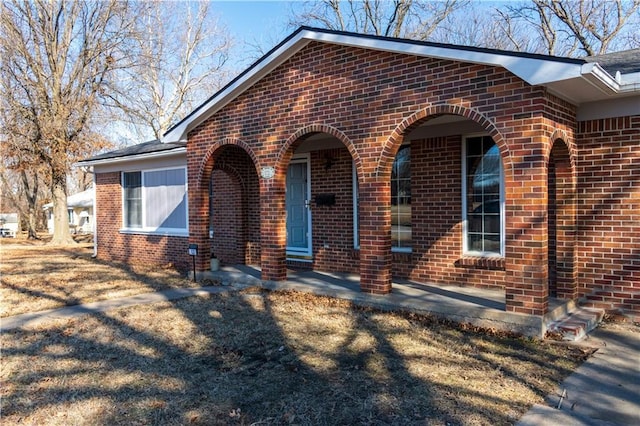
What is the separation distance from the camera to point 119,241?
1366 centimetres

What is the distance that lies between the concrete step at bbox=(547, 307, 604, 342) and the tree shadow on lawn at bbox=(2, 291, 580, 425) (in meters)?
1.42

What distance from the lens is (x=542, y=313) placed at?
5516 mm

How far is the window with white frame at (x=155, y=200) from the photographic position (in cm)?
1204

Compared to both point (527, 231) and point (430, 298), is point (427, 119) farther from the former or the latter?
point (430, 298)

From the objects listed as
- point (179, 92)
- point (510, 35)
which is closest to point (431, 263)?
point (510, 35)

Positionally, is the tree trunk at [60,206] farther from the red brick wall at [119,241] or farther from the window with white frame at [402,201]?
the window with white frame at [402,201]

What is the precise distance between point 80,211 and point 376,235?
4007 cm

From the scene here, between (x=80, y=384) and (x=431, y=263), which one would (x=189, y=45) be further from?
(x=80, y=384)

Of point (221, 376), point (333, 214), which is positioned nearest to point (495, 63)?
point (221, 376)

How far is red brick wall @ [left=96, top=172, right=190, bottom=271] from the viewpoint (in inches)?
473

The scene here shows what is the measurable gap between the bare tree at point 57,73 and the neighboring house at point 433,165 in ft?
37.9

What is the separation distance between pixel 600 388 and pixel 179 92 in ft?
97.2

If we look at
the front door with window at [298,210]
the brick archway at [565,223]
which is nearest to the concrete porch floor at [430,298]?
the brick archway at [565,223]

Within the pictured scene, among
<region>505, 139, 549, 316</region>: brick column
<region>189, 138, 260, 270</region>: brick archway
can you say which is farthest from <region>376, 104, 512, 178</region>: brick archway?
<region>189, 138, 260, 270</region>: brick archway
